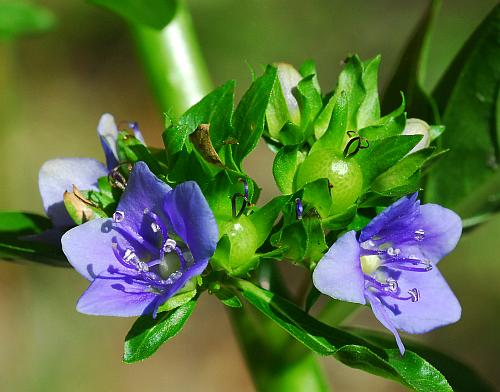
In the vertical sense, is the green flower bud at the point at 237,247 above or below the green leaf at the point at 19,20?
below

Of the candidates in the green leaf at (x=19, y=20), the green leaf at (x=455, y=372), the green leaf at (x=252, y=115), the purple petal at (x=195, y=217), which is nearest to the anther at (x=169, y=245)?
the purple petal at (x=195, y=217)

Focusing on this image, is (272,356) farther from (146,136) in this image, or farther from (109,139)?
(146,136)

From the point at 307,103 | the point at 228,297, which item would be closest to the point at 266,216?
the point at 228,297

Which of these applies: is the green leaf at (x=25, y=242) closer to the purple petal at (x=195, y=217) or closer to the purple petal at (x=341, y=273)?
the purple petal at (x=195, y=217)

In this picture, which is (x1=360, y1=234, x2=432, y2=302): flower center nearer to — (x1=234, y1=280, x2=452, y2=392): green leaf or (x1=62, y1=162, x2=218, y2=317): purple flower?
(x1=234, y1=280, x2=452, y2=392): green leaf

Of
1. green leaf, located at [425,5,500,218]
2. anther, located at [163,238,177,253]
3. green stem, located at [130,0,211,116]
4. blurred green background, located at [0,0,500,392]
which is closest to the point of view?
anther, located at [163,238,177,253]

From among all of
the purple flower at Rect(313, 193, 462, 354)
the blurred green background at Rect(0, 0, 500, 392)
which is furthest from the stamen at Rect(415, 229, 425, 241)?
the blurred green background at Rect(0, 0, 500, 392)
